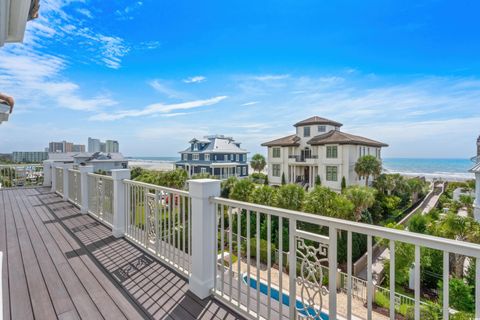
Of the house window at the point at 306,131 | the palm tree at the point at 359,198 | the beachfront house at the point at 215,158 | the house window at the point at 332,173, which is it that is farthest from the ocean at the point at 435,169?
the beachfront house at the point at 215,158

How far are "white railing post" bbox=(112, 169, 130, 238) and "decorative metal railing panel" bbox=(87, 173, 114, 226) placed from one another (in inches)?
13.4

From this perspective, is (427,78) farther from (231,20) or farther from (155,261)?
(155,261)

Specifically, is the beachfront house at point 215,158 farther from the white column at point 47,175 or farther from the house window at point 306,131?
the white column at point 47,175

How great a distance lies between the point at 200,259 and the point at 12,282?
2143 millimetres

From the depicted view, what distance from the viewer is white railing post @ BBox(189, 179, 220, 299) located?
242cm

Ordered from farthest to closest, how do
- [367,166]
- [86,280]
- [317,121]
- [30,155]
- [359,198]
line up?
[30,155]
[317,121]
[367,166]
[359,198]
[86,280]

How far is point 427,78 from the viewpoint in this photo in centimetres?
2222

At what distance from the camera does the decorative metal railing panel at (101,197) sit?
178 inches

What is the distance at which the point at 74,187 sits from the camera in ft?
20.8

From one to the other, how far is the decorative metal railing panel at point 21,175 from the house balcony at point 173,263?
6.28m

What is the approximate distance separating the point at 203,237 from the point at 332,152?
22.0m

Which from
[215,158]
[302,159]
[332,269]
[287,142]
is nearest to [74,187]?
[332,269]

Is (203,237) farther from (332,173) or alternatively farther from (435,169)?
(435,169)

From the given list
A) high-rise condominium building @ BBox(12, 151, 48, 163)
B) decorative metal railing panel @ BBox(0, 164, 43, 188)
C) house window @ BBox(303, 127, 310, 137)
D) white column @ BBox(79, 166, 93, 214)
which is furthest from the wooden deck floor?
high-rise condominium building @ BBox(12, 151, 48, 163)
